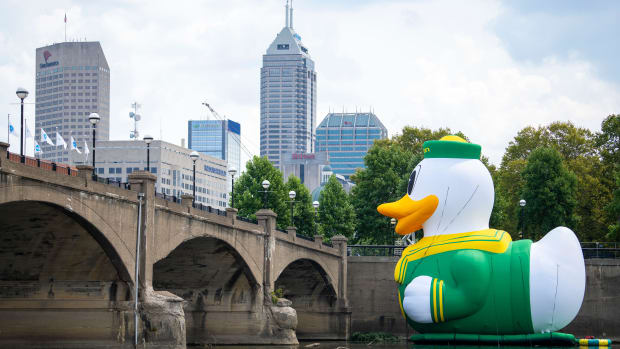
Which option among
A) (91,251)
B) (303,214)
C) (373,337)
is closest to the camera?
(91,251)

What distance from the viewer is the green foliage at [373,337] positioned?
61.3 meters

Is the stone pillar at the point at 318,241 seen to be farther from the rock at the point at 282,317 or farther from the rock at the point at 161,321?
the rock at the point at 161,321

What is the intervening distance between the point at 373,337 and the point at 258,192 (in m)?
17.7

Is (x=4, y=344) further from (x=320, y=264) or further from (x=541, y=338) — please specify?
(x=320, y=264)

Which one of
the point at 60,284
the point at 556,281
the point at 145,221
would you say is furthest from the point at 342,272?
the point at 556,281

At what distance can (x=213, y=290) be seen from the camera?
173 feet

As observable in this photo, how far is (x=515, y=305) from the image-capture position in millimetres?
35562

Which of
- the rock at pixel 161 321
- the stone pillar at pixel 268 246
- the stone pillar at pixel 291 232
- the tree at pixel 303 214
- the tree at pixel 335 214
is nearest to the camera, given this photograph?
the rock at pixel 161 321

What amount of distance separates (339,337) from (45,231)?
28883 mm

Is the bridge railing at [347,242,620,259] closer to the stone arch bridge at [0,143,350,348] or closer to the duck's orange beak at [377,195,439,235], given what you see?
the stone arch bridge at [0,143,350,348]

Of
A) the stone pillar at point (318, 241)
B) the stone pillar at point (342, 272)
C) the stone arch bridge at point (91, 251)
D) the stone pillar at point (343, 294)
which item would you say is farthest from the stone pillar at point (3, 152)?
the stone pillar at point (342, 272)

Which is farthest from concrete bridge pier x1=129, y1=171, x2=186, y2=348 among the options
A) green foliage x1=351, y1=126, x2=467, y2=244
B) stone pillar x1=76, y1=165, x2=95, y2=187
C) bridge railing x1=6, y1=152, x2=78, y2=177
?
green foliage x1=351, y1=126, x2=467, y2=244

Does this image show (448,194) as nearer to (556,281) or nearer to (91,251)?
(556,281)

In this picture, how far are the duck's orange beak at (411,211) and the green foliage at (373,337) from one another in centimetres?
2451
